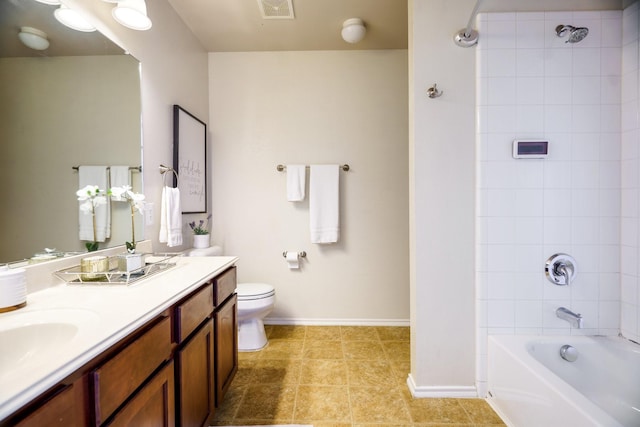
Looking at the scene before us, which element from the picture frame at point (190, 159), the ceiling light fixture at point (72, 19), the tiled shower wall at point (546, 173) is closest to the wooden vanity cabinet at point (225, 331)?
the picture frame at point (190, 159)

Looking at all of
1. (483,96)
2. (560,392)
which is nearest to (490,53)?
(483,96)

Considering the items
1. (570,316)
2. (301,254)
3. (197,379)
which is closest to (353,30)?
(301,254)

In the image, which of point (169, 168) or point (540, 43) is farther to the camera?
point (169, 168)

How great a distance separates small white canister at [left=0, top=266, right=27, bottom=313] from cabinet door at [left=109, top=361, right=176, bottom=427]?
47 cm

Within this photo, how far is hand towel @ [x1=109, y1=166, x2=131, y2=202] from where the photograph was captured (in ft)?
4.39

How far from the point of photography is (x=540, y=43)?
1555 millimetres

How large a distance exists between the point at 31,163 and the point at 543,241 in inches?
95.2

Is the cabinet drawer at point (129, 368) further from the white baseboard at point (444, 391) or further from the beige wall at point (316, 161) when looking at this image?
the beige wall at point (316, 161)

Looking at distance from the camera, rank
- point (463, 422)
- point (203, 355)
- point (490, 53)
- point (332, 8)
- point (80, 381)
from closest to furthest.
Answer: point (80, 381) < point (203, 355) < point (463, 422) < point (490, 53) < point (332, 8)

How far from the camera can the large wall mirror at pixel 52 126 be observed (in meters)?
0.96

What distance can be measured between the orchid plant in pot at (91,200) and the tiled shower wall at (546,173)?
1926 millimetres

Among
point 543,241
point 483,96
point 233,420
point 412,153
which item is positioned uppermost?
point 483,96

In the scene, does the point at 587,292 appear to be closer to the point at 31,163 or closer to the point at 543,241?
the point at 543,241

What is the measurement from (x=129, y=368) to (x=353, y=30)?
239 centimetres
